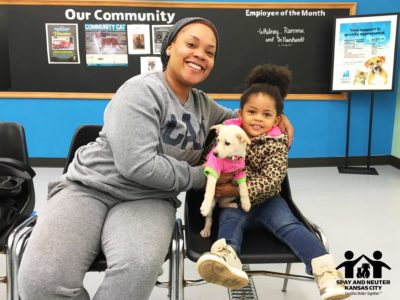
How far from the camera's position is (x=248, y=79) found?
165 cm

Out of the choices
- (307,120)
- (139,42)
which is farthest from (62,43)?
(307,120)

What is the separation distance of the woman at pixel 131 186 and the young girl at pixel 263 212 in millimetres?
177

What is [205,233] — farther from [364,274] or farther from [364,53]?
[364,53]

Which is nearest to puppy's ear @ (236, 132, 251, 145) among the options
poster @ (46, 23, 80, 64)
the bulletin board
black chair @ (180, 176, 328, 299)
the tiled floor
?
black chair @ (180, 176, 328, 299)

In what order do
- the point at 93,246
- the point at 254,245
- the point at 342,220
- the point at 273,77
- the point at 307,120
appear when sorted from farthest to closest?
the point at 307,120, the point at 342,220, the point at 273,77, the point at 254,245, the point at 93,246

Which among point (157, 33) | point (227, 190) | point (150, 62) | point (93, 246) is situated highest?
point (157, 33)

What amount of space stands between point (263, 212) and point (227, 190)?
17 centimetres

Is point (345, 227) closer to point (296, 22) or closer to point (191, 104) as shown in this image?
point (191, 104)

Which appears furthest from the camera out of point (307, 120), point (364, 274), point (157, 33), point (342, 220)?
point (307, 120)

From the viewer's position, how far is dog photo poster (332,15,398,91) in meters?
3.66

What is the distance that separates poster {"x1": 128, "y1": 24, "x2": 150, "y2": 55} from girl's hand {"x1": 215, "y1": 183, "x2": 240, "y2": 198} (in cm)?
289

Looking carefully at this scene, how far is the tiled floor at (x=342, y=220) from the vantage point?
6.07 ft

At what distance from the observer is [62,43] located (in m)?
3.87

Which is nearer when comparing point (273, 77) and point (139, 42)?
point (273, 77)
